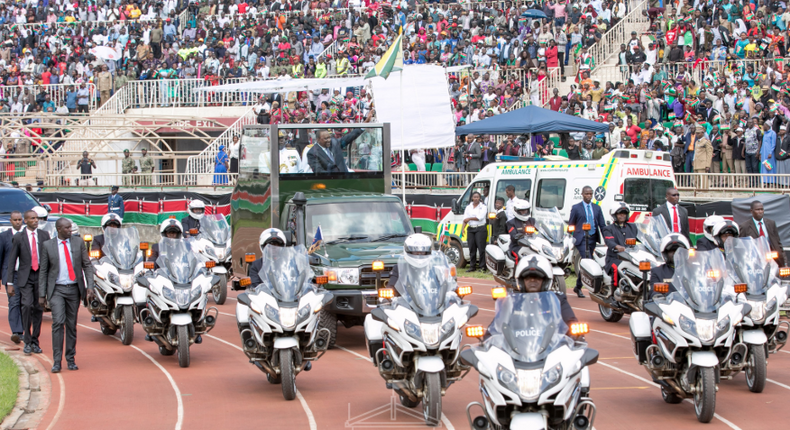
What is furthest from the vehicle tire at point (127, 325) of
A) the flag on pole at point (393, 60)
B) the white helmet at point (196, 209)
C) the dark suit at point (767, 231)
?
the flag on pole at point (393, 60)

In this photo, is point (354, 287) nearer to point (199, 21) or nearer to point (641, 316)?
point (641, 316)

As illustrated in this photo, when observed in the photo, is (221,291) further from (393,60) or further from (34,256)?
(393,60)

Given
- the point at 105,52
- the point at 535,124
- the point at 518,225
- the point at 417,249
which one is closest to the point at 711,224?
the point at 417,249

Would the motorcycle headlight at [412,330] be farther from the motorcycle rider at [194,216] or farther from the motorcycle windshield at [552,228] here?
the motorcycle rider at [194,216]

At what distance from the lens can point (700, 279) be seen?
8.89m

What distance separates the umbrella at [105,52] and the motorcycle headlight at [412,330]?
34710 mm

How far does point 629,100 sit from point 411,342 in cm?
1823

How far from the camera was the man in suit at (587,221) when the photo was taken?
16.6 meters

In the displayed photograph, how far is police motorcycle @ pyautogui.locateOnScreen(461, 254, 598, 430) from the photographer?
21.9ft

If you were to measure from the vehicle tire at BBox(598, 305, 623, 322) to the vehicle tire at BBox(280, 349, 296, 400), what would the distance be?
21.2ft

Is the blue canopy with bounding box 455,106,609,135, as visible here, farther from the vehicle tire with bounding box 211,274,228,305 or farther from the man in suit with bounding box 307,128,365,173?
the vehicle tire with bounding box 211,274,228,305

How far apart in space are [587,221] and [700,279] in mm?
7813

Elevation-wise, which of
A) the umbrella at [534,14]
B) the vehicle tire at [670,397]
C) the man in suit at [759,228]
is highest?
the umbrella at [534,14]

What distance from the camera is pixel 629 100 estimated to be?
25250 millimetres
